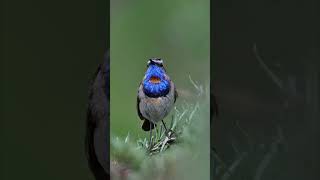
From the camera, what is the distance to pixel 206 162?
2.46 m

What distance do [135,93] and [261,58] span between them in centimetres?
63

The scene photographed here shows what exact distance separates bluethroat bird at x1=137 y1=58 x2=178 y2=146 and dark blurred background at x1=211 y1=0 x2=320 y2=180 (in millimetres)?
224

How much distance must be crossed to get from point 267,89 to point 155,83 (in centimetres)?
54

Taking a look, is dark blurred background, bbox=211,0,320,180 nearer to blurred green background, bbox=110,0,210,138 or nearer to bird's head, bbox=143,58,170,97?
blurred green background, bbox=110,0,210,138

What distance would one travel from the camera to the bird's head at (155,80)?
2.43m

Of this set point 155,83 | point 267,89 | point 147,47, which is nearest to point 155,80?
point 155,83

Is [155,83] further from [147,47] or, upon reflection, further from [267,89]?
[267,89]

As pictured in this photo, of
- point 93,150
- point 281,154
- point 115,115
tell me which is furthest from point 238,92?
point 93,150

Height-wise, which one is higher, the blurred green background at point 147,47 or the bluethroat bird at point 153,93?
the blurred green background at point 147,47

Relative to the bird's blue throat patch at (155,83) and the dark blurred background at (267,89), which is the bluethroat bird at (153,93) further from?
the dark blurred background at (267,89)

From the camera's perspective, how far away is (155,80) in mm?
2438

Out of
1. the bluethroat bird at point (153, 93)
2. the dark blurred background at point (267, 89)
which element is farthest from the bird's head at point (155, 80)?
the dark blurred background at point (267, 89)

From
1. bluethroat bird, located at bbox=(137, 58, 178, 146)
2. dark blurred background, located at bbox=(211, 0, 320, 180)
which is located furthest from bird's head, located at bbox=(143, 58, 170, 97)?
dark blurred background, located at bbox=(211, 0, 320, 180)

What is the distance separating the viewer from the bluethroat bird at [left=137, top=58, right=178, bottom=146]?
7.98 ft
